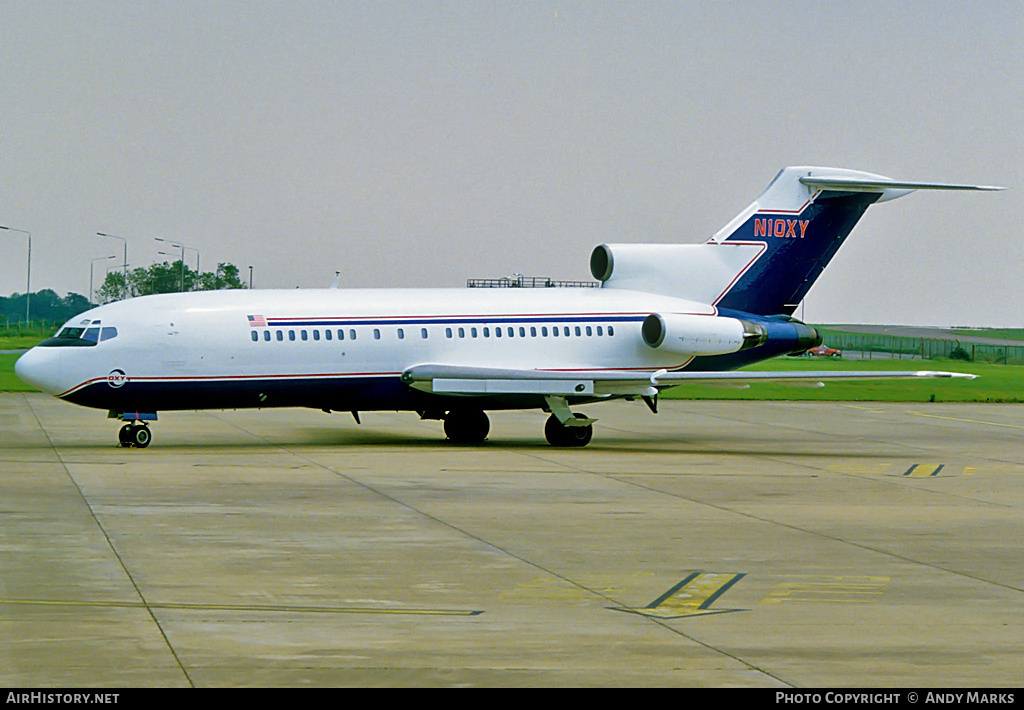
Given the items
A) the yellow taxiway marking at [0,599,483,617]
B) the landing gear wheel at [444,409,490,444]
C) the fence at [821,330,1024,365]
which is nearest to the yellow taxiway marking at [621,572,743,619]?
the yellow taxiway marking at [0,599,483,617]

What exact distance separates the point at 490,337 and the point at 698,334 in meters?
4.89

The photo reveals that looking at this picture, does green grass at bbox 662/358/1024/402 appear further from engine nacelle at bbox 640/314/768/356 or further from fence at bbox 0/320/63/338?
fence at bbox 0/320/63/338

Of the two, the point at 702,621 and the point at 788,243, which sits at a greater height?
the point at 788,243

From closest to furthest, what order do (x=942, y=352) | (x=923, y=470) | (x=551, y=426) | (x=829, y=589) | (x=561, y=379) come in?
(x=829, y=589)
(x=923, y=470)
(x=561, y=379)
(x=551, y=426)
(x=942, y=352)

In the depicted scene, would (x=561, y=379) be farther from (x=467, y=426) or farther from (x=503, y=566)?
(x=503, y=566)

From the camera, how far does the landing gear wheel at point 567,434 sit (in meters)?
30.9

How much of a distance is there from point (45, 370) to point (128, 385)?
5.24 ft

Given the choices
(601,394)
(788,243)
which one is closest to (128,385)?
(601,394)

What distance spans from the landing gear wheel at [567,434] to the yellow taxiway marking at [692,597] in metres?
16.3

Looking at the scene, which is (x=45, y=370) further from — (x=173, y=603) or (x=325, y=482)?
(x=173, y=603)

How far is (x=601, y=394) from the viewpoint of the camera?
102 feet

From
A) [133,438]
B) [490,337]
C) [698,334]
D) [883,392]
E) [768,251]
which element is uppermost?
[768,251]

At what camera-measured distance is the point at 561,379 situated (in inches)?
1196

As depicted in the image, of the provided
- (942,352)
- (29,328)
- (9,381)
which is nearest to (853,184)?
(9,381)
